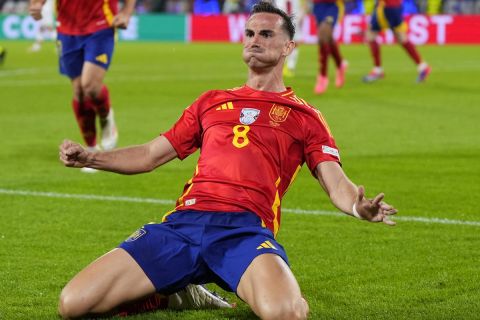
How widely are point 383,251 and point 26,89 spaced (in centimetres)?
1248

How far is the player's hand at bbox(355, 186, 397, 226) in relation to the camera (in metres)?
4.74

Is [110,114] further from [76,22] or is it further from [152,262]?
[152,262]

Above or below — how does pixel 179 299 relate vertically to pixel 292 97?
below

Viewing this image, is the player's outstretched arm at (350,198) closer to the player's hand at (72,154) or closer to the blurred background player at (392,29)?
the player's hand at (72,154)

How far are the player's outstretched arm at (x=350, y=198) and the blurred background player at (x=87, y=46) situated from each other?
5.65 m

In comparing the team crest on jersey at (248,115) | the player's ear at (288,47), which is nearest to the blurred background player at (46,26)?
the player's ear at (288,47)

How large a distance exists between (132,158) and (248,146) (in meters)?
0.60

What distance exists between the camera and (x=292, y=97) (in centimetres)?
582

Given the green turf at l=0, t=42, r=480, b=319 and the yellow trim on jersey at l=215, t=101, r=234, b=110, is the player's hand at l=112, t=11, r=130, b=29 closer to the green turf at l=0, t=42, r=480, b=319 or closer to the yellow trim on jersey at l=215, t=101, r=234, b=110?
the green turf at l=0, t=42, r=480, b=319

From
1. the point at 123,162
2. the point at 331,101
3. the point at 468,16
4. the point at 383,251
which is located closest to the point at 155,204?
the point at 383,251

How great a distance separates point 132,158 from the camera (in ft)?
18.7

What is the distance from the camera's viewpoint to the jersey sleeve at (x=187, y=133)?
581 centimetres

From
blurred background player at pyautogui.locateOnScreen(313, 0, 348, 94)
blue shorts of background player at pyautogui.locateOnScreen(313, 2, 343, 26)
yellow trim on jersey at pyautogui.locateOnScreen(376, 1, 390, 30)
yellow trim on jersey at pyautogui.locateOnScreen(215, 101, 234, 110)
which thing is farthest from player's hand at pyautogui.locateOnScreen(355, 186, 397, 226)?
yellow trim on jersey at pyautogui.locateOnScreen(376, 1, 390, 30)

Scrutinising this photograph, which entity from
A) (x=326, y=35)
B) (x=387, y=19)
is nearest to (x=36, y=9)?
(x=326, y=35)
